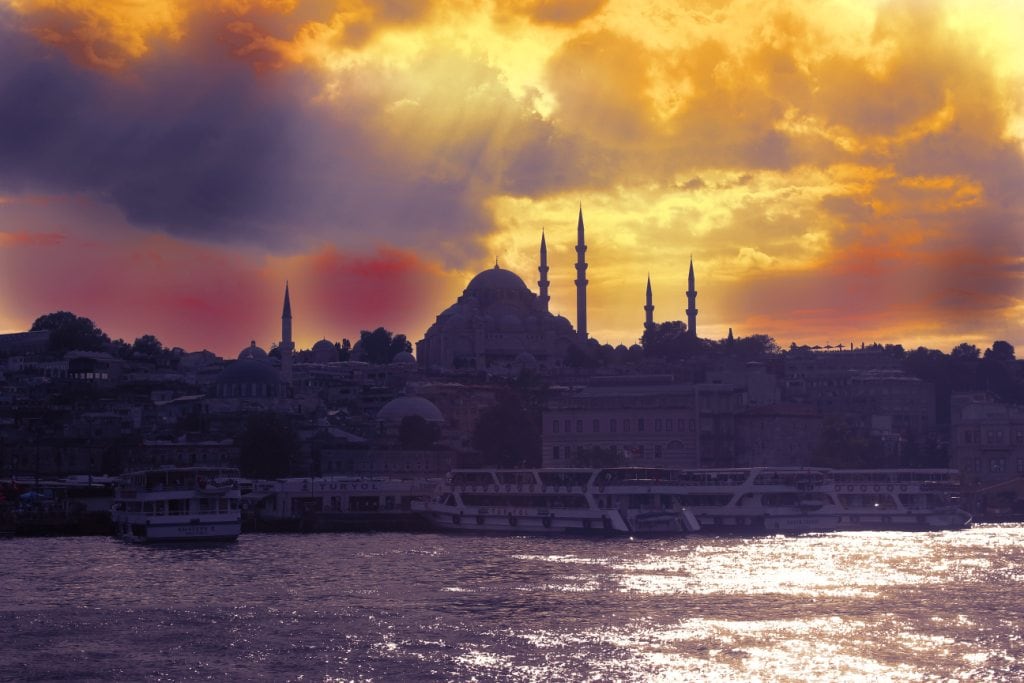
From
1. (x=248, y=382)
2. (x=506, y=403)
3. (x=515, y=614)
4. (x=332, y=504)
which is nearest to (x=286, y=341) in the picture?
(x=248, y=382)

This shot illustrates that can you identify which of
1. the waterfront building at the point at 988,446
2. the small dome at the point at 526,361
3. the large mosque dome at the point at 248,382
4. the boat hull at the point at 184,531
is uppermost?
the small dome at the point at 526,361

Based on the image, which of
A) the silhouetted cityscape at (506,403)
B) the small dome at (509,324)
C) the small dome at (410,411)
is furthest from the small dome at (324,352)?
the small dome at (410,411)

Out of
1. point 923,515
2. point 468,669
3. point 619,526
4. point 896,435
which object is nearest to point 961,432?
point 896,435

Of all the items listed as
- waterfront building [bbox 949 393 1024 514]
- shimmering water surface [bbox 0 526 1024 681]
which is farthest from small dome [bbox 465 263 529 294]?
shimmering water surface [bbox 0 526 1024 681]

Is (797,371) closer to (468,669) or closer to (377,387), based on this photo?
(377,387)

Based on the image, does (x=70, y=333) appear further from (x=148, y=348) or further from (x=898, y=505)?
(x=898, y=505)

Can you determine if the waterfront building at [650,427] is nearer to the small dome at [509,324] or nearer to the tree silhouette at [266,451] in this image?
the tree silhouette at [266,451]

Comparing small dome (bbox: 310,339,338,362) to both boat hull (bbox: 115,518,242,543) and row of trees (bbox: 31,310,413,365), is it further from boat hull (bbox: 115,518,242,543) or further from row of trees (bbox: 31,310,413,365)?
boat hull (bbox: 115,518,242,543)

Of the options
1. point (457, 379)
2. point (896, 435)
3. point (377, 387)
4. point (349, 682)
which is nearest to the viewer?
point (349, 682)
